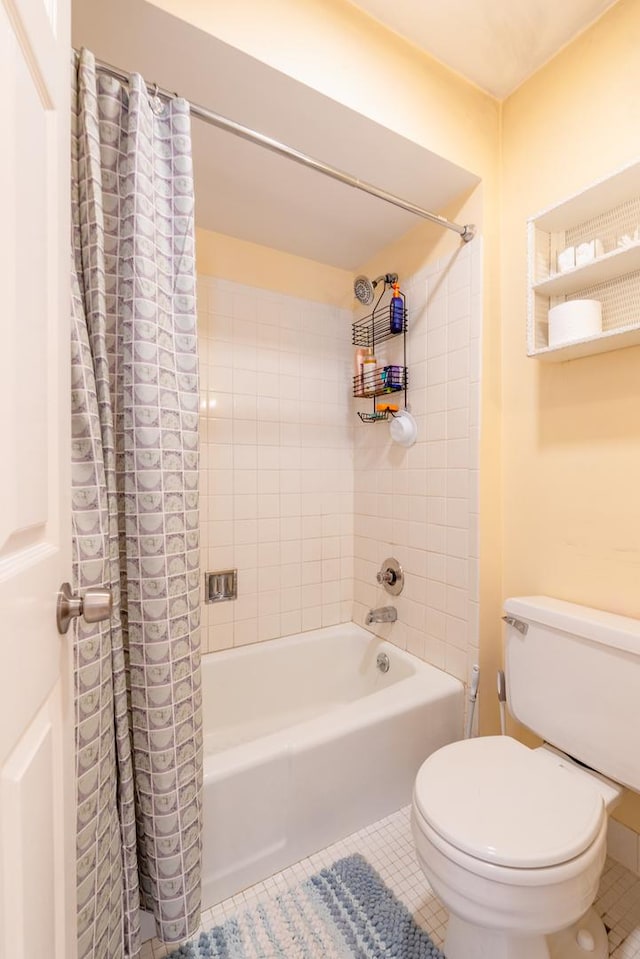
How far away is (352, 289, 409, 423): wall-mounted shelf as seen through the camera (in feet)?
6.10

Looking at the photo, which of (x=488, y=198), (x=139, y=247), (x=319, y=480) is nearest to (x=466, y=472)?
(x=319, y=480)

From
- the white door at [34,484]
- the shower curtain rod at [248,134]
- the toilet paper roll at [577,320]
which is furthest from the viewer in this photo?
the toilet paper roll at [577,320]

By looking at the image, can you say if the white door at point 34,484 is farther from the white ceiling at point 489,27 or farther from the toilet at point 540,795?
the white ceiling at point 489,27

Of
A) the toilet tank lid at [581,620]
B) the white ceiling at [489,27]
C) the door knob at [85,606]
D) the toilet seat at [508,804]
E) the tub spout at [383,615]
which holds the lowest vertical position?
the toilet seat at [508,804]

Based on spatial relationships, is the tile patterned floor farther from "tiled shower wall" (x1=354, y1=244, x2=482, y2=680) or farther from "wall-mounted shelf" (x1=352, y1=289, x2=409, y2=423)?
"wall-mounted shelf" (x1=352, y1=289, x2=409, y2=423)

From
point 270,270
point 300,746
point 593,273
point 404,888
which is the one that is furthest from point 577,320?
point 404,888

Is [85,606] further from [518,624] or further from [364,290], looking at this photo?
[364,290]

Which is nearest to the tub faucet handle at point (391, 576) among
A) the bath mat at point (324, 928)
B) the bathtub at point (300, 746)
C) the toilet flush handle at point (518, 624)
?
the bathtub at point (300, 746)

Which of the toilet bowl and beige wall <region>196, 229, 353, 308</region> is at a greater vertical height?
beige wall <region>196, 229, 353, 308</region>

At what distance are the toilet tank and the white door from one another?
119cm

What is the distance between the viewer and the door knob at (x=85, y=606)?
0.62 m

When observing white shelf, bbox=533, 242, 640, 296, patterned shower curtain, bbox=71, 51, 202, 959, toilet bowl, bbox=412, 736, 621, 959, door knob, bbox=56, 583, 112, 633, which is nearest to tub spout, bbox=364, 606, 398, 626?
toilet bowl, bbox=412, 736, 621, 959

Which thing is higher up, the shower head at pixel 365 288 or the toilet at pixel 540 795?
the shower head at pixel 365 288

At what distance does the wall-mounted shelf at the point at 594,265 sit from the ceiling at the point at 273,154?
1.35ft
